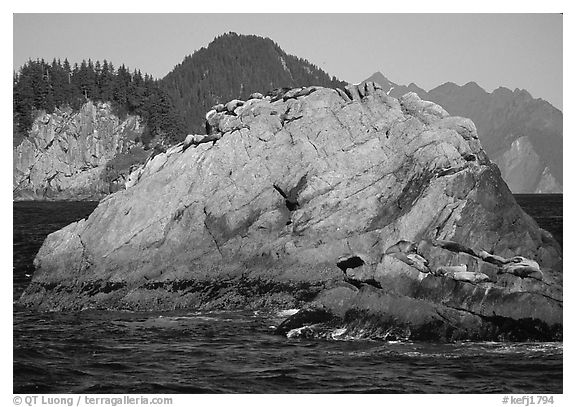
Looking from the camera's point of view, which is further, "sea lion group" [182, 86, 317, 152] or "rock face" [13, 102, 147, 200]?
"rock face" [13, 102, 147, 200]

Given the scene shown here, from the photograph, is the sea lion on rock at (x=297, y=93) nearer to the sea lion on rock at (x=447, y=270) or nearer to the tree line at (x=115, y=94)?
the sea lion on rock at (x=447, y=270)

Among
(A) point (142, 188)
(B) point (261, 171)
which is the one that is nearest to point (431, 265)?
(B) point (261, 171)

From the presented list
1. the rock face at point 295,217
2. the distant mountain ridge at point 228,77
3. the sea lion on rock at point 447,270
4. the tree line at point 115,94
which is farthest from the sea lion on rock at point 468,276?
the tree line at point 115,94

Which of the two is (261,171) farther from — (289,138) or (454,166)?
(454,166)

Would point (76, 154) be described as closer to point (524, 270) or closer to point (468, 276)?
point (468, 276)

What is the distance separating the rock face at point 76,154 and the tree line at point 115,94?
1.52 m

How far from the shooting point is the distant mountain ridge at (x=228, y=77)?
108125 millimetres

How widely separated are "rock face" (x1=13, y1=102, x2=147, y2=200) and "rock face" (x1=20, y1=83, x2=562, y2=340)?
324ft

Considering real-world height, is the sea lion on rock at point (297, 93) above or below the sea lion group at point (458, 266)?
above

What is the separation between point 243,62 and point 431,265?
101m

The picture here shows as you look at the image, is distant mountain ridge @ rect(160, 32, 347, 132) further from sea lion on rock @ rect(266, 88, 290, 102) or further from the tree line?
sea lion on rock @ rect(266, 88, 290, 102)

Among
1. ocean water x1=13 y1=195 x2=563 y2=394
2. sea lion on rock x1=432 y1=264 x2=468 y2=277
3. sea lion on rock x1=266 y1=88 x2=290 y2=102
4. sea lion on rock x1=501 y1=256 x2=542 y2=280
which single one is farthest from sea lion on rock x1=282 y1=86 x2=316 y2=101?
sea lion on rock x1=501 y1=256 x2=542 y2=280

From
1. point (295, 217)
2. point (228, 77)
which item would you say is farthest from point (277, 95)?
point (228, 77)

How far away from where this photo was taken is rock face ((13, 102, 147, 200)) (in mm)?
139375
